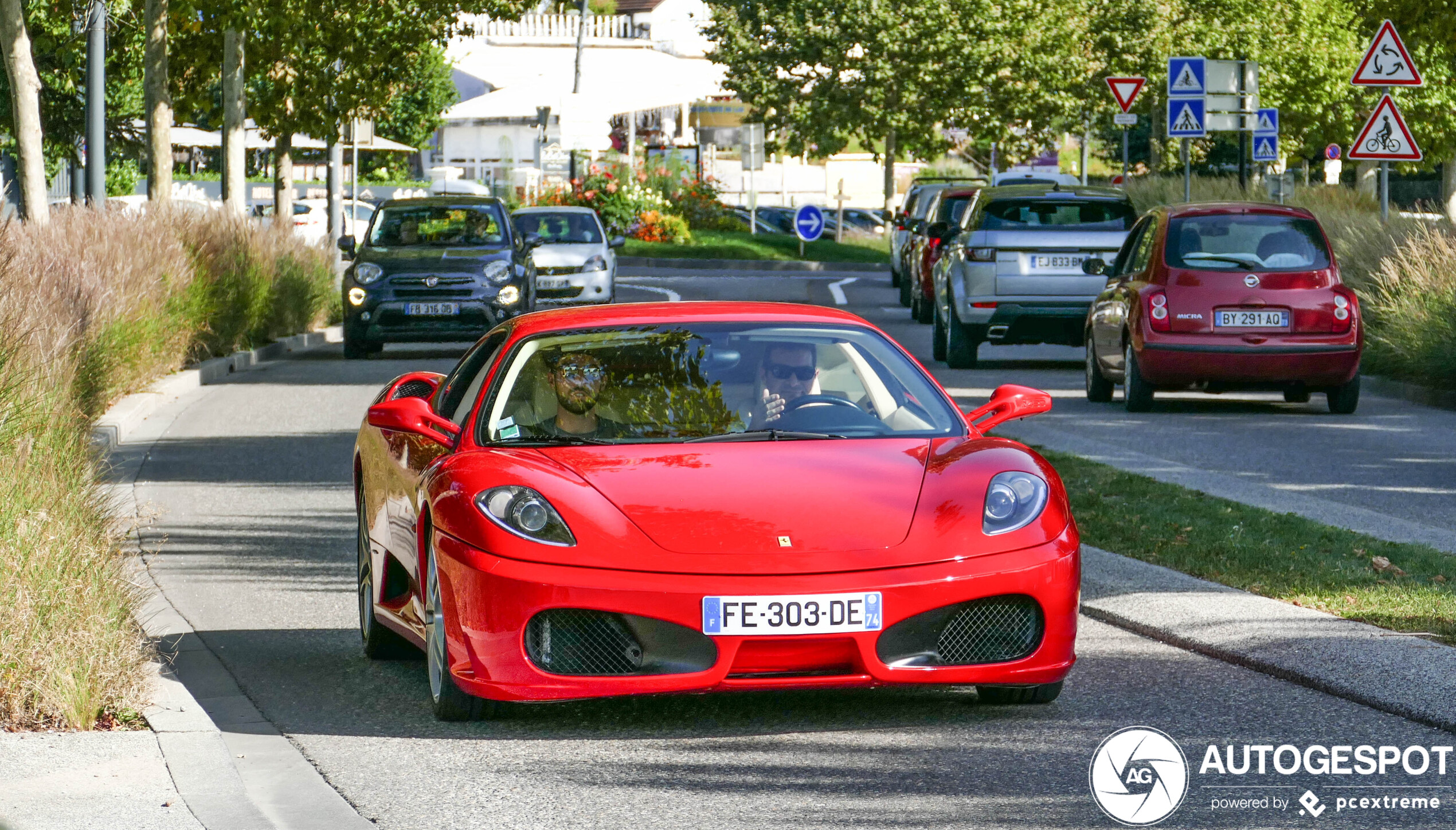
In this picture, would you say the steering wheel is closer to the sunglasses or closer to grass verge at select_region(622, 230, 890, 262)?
the sunglasses

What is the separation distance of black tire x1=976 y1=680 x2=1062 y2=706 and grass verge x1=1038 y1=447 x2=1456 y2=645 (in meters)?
1.60

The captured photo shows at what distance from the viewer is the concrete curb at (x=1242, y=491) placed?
10.2 m

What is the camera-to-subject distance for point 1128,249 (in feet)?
57.8

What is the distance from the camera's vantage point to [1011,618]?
627 centimetres

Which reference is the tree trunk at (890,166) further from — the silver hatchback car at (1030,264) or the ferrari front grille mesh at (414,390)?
the ferrari front grille mesh at (414,390)

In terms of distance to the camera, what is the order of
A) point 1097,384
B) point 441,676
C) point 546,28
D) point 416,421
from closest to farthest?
point 441,676 < point 416,421 < point 1097,384 < point 546,28

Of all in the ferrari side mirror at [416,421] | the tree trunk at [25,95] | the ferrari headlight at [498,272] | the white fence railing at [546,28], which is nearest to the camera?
the ferrari side mirror at [416,421]

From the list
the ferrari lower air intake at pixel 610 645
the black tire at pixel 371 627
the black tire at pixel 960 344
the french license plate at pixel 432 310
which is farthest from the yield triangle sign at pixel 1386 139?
the ferrari lower air intake at pixel 610 645

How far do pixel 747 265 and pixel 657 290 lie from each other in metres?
11.5

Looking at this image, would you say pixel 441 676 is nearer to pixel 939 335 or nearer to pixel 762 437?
pixel 762 437

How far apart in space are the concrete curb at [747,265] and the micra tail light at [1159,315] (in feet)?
97.9

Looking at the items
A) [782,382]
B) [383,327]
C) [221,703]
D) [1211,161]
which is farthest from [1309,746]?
[1211,161]

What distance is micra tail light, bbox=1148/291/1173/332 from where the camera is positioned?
16.3 metres

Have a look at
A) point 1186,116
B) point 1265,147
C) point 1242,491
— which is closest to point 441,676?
point 1242,491
